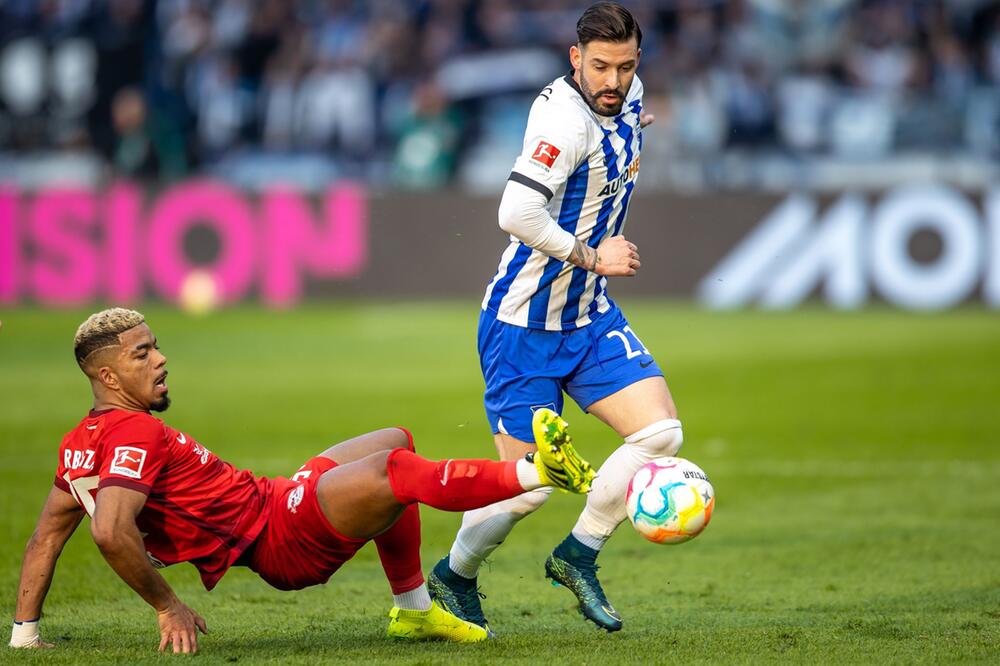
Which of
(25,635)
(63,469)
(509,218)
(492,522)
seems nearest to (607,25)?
(509,218)

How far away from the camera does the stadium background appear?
Result: 12.2 m

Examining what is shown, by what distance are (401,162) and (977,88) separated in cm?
832

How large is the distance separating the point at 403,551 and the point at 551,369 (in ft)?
3.25

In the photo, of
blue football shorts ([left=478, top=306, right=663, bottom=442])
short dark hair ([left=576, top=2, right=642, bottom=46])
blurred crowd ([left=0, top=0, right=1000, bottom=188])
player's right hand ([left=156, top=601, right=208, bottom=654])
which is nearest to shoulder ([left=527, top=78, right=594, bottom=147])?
short dark hair ([left=576, top=2, right=642, bottom=46])

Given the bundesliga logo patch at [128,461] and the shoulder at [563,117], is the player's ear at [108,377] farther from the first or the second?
the shoulder at [563,117]


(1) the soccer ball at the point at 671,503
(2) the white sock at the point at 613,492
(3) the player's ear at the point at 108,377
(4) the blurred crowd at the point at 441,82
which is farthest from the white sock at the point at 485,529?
(4) the blurred crowd at the point at 441,82

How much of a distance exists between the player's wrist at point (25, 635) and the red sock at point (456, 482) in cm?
152

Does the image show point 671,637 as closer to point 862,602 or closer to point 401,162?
point 862,602

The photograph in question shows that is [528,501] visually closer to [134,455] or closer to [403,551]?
[403,551]

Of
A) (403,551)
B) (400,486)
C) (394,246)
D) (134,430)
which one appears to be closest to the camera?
(400,486)

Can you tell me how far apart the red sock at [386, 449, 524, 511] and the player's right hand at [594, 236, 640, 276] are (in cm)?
103

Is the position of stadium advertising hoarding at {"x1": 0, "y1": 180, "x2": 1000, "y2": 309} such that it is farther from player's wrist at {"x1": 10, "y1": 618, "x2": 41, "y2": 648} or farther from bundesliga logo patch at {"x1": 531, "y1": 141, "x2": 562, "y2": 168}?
player's wrist at {"x1": 10, "y1": 618, "x2": 41, "y2": 648}

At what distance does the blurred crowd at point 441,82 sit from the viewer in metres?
20.6

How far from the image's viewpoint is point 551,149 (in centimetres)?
573
